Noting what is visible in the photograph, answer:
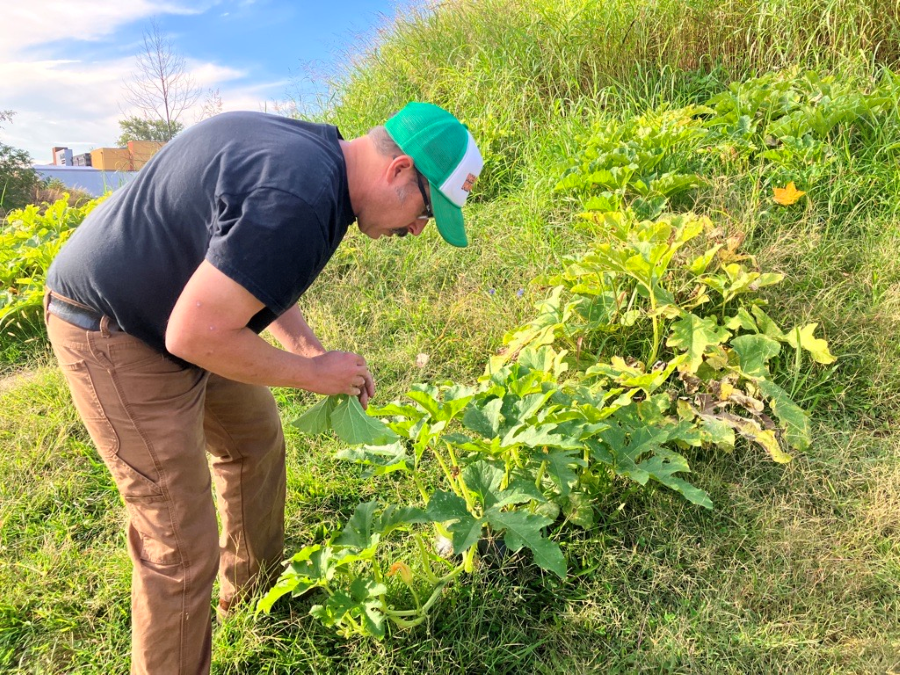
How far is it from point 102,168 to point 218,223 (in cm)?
1017

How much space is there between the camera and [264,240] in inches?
59.0

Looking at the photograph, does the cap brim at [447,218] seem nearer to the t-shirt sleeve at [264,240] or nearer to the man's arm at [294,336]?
the t-shirt sleeve at [264,240]

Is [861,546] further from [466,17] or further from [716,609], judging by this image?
[466,17]

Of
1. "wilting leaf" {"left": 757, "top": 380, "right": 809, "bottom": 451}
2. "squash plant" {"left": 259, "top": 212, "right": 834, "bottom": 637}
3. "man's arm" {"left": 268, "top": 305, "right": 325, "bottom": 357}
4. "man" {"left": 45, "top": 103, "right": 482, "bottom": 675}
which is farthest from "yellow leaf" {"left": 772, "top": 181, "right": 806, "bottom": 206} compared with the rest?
"man's arm" {"left": 268, "top": 305, "right": 325, "bottom": 357}

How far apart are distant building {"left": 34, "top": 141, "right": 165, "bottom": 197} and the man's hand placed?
1143 millimetres

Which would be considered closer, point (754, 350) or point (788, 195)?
point (754, 350)

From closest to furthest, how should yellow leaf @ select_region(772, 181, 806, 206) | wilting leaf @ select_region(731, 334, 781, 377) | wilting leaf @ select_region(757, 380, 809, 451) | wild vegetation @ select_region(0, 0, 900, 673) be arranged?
1. wild vegetation @ select_region(0, 0, 900, 673)
2. wilting leaf @ select_region(757, 380, 809, 451)
3. wilting leaf @ select_region(731, 334, 781, 377)
4. yellow leaf @ select_region(772, 181, 806, 206)

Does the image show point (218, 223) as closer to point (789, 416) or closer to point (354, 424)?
point (354, 424)

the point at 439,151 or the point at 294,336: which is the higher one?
the point at 439,151

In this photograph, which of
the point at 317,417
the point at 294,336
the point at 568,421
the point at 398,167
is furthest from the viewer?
the point at 294,336

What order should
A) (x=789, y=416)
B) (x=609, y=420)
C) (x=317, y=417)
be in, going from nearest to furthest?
(x=317, y=417), (x=609, y=420), (x=789, y=416)

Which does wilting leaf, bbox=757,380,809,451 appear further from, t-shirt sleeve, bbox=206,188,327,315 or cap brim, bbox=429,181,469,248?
t-shirt sleeve, bbox=206,188,327,315

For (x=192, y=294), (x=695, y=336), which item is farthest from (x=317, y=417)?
(x=695, y=336)

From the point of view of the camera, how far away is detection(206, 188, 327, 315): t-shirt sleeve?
1493 millimetres
